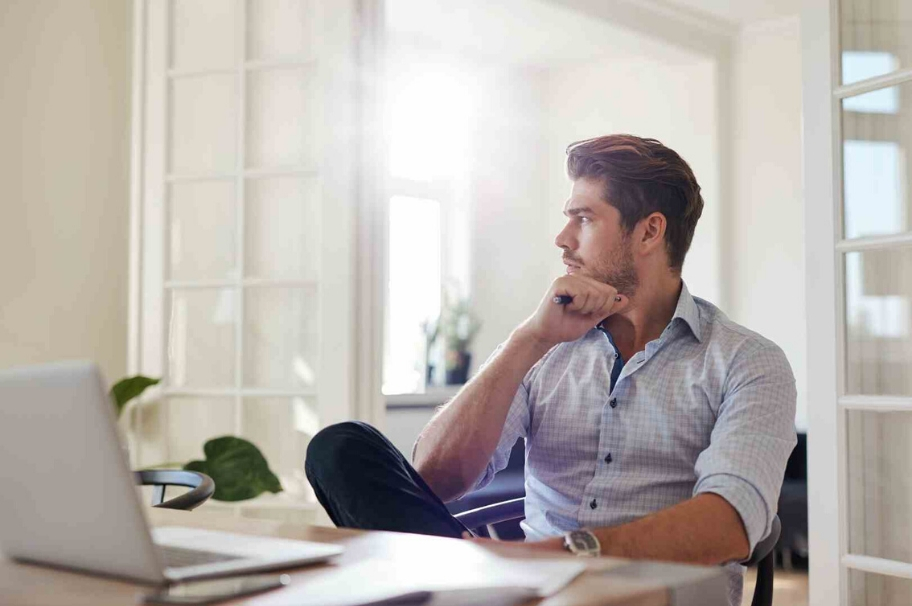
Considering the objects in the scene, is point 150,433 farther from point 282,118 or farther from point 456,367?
point 456,367

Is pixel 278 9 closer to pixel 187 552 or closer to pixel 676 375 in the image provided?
pixel 676 375

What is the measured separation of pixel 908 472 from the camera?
243 cm

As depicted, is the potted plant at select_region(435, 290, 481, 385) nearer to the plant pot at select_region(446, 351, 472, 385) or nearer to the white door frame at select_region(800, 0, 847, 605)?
the plant pot at select_region(446, 351, 472, 385)

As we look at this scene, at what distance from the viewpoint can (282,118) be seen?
3438 mm

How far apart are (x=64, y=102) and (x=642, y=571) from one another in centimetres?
320

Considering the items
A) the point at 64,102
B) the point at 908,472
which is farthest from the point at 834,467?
the point at 64,102

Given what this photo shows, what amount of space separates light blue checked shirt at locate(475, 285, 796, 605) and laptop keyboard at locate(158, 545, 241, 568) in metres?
0.80

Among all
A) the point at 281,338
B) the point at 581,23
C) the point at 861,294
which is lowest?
Result: the point at 281,338

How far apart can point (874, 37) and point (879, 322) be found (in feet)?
2.29

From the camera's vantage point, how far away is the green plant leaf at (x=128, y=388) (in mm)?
3279

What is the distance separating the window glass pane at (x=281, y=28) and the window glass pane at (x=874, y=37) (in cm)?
166

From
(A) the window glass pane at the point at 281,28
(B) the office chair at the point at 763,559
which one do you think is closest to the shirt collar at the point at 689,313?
(B) the office chair at the point at 763,559

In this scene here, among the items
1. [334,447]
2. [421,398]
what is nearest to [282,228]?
[334,447]

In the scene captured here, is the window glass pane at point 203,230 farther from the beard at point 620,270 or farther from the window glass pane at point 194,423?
the beard at point 620,270
